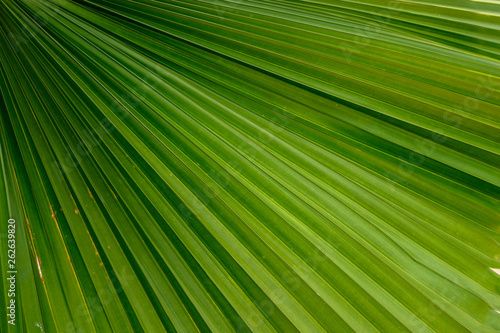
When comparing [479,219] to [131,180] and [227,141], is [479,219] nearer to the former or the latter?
[227,141]

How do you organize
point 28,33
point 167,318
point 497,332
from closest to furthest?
point 497,332
point 167,318
point 28,33

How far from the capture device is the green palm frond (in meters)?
0.79

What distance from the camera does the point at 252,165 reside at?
915 millimetres

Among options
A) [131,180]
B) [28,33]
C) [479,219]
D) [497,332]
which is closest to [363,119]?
[479,219]

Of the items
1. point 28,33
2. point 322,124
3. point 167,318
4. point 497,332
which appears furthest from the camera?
point 28,33

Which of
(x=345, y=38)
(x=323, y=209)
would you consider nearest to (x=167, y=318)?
(x=323, y=209)

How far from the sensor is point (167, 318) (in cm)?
85

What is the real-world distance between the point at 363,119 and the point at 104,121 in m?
0.83

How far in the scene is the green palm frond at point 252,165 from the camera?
2.60 ft

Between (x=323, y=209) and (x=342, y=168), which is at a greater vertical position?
(x=342, y=168)

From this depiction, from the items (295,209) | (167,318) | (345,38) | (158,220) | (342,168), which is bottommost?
(167,318)

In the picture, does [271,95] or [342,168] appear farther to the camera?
[271,95]

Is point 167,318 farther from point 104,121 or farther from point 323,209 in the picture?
point 104,121

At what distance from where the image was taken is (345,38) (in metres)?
0.98
